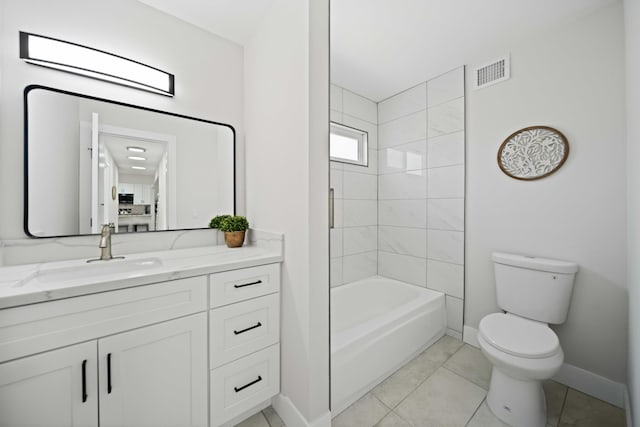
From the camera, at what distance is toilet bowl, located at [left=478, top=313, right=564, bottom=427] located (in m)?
1.26

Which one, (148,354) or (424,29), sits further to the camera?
(424,29)

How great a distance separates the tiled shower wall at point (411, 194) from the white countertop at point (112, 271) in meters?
1.30

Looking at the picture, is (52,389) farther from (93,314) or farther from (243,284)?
(243,284)

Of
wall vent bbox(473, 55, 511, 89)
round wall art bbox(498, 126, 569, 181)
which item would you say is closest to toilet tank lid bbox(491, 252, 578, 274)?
round wall art bbox(498, 126, 569, 181)

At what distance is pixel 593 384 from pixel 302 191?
2200mm

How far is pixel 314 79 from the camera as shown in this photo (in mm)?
1218

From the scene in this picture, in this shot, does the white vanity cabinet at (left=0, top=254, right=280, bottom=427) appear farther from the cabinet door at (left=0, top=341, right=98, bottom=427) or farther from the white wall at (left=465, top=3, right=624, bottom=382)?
the white wall at (left=465, top=3, right=624, bottom=382)

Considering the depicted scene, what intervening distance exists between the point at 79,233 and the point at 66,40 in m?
1.00

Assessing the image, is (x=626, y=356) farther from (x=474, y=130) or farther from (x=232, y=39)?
(x=232, y=39)

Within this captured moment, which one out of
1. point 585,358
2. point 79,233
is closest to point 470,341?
point 585,358

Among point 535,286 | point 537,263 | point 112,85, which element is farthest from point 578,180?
point 112,85

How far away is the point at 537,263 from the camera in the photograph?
1.67 metres

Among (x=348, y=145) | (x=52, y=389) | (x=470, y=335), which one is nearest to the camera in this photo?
(x=52, y=389)

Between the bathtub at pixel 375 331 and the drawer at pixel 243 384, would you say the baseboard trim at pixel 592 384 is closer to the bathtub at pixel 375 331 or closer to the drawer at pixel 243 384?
the bathtub at pixel 375 331
